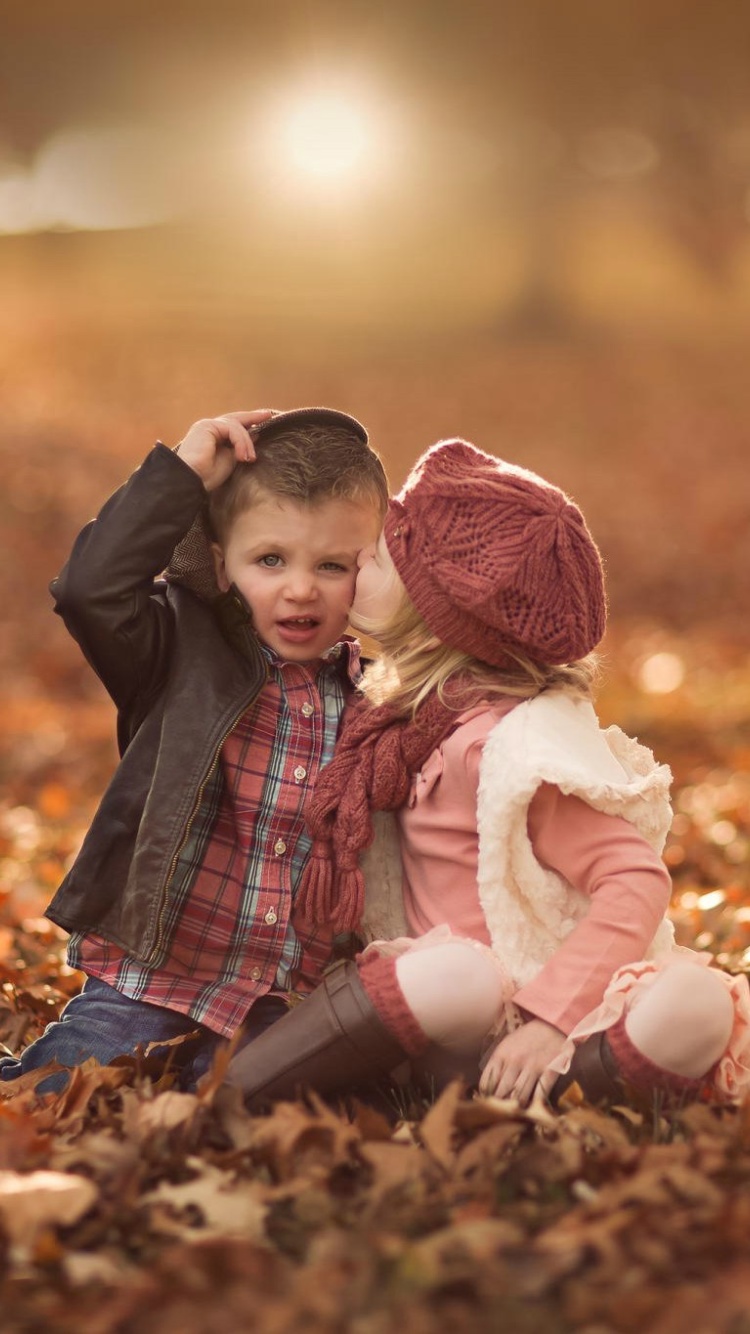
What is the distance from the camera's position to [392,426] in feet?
63.1

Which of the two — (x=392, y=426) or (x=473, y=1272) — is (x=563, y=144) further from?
(x=473, y=1272)

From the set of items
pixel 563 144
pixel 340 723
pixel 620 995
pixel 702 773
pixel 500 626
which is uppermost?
pixel 563 144

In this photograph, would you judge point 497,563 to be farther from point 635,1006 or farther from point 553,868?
point 635,1006

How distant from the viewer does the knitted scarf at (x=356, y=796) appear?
108 inches

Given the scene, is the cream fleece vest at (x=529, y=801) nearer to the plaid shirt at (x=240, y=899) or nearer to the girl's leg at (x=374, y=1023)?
the girl's leg at (x=374, y=1023)

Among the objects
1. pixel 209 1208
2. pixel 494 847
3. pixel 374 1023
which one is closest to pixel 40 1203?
pixel 209 1208

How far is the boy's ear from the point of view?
298 centimetres

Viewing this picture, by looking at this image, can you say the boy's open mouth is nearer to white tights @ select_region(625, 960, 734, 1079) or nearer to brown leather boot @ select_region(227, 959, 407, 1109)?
brown leather boot @ select_region(227, 959, 407, 1109)

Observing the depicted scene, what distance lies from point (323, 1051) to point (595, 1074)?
1.66 ft

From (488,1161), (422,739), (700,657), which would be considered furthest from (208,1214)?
(700,657)

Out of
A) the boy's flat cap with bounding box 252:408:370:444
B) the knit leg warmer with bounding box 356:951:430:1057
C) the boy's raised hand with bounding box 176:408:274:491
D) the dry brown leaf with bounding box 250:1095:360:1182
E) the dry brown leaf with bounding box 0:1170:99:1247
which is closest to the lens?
the dry brown leaf with bounding box 0:1170:99:1247

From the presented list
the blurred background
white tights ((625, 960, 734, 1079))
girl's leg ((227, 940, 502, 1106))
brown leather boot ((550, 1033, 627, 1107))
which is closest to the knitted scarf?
girl's leg ((227, 940, 502, 1106))

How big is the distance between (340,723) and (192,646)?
39 centimetres

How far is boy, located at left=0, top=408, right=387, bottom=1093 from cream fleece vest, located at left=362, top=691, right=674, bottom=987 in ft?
1.58
